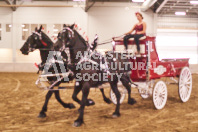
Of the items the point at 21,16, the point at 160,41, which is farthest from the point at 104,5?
the point at 21,16

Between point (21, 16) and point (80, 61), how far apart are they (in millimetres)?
16084

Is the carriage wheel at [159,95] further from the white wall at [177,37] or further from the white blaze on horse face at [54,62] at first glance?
the white wall at [177,37]

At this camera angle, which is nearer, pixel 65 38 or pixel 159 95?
pixel 65 38

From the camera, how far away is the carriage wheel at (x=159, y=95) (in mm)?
5984

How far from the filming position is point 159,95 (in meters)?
6.14

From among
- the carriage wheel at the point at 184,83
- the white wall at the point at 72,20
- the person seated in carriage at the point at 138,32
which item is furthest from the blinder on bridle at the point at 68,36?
the white wall at the point at 72,20

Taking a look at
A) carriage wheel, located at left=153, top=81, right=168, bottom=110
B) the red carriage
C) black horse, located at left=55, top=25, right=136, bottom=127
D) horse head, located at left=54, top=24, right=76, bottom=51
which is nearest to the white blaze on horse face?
black horse, located at left=55, top=25, right=136, bottom=127

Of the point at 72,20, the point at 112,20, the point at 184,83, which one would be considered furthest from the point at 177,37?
the point at 184,83

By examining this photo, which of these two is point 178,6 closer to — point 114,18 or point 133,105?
point 114,18

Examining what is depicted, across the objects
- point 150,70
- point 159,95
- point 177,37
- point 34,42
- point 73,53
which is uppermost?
point 177,37

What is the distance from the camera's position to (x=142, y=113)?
18.9ft

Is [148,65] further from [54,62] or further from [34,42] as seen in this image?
[34,42]

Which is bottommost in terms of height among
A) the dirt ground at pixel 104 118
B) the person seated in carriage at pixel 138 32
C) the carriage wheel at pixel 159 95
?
the dirt ground at pixel 104 118

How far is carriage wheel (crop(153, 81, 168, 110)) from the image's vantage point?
5.98 meters
